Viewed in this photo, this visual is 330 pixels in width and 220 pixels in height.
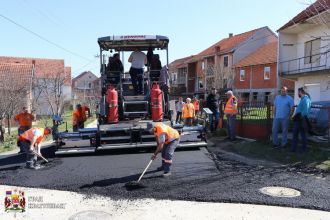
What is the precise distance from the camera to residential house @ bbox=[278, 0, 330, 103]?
16562 mm

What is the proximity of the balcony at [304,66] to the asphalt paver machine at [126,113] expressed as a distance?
31.5ft

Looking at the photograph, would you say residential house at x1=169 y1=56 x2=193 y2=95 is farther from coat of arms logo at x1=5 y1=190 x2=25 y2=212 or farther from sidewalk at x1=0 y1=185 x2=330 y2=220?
sidewalk at x1=0 y1=185 x2=330 y2=220

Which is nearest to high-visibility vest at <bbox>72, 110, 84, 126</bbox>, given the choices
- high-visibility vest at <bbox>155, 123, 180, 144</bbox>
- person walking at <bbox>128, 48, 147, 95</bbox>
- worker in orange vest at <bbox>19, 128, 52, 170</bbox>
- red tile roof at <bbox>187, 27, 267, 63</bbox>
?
person walking at <bbox>128, 48, 147, 95</bbox>

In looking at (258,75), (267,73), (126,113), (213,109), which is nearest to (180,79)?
(258,75)

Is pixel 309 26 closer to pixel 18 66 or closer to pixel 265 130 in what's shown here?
pixel 265 130

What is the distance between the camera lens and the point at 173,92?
4947 cm

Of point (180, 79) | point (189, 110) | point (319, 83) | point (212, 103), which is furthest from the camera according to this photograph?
point (180, 79)

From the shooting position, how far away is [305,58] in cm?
1858

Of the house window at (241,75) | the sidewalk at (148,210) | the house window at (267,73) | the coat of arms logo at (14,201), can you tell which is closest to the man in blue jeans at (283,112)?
the sidewalk at (148,210)

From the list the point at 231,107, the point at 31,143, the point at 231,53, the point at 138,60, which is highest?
the point at 231,53

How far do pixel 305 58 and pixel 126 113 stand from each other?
41.6 feet

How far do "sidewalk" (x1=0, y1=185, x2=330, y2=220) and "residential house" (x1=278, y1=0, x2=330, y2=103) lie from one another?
12442 mm

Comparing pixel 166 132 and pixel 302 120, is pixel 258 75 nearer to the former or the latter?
pixel 302 120

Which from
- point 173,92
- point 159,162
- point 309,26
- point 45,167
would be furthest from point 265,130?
point 173,92
